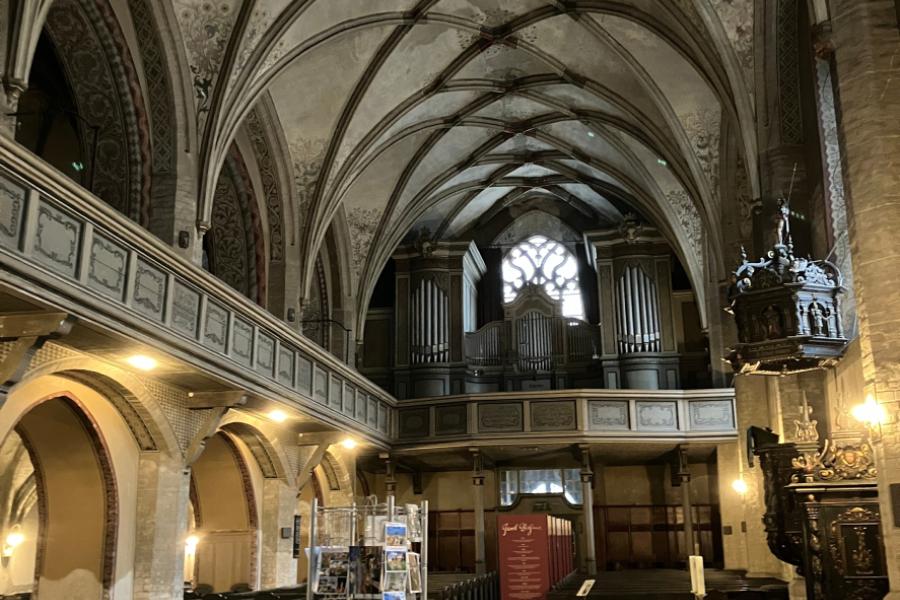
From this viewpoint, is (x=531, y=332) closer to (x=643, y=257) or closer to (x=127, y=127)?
(x=643, y=257)

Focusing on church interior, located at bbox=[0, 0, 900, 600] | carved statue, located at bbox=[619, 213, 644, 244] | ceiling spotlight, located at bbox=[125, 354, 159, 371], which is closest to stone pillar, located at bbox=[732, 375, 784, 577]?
church interior, located at bbox=[0, 0, 900, 600]

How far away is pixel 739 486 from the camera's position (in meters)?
18.3

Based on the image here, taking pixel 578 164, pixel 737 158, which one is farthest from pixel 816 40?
pixel 578 164

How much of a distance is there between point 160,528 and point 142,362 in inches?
106

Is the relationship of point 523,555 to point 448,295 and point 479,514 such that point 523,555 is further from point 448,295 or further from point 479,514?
point 448,295

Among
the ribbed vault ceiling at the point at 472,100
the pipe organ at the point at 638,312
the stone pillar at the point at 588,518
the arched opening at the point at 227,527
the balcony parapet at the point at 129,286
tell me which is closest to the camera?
the balcony parapet at the point at 129,286

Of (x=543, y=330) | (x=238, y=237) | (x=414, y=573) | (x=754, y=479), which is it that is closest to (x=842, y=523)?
(x=414, y=573)

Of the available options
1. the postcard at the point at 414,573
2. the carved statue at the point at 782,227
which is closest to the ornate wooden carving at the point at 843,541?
the carved statue at the point at 782,227

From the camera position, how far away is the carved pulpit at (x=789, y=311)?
10.6 metres

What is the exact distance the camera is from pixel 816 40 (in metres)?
9.28

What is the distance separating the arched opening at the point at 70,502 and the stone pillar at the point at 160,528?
1.32 ft

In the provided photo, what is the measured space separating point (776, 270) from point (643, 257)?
12.2 m

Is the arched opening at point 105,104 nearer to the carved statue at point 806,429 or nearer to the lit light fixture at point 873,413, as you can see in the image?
the carved statue at point 806,429

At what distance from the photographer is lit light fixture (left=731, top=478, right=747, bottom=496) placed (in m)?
17.0
